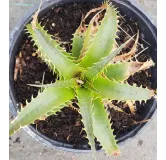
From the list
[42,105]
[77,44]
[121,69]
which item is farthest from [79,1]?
[42,105]

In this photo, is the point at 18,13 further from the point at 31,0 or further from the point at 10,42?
the point at 10,42

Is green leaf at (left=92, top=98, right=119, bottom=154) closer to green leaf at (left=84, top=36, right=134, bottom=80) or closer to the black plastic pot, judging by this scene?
green leaf at (left=84, top=36, right=134, bottom=80)

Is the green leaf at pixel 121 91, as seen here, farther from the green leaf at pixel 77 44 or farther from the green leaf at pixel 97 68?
the green leaf at pixel 77 44

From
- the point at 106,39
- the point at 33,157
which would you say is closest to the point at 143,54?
the point at 106,39

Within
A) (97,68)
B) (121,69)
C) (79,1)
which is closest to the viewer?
(97,68)

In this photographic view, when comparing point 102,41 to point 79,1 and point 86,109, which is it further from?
point 79,1

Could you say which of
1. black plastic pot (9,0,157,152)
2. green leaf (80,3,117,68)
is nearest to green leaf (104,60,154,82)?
green leaf (80,3,117,68)
